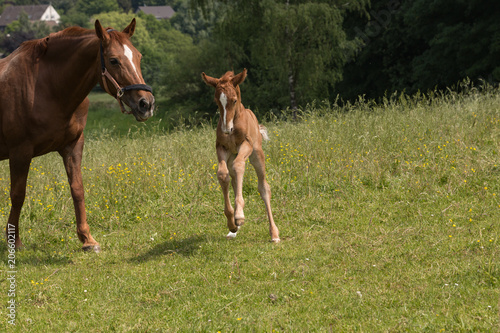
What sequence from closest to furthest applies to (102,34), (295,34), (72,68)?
(102,34)
(72,68)
(295,34)

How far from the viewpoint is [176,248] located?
6.11m

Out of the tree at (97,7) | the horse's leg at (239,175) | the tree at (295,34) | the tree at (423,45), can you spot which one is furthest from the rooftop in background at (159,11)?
the horse's leg at (239,175)

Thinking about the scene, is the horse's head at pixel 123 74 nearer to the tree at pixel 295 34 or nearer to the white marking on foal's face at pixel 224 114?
the white marking on foal's face at pixel 224 114

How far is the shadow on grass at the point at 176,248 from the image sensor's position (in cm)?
587

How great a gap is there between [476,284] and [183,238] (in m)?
3.56

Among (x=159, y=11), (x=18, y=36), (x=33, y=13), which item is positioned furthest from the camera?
(x=159, y=11)

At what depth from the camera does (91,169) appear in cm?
879

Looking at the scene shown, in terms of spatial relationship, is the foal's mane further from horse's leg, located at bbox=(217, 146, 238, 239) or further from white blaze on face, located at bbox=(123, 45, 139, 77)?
horse's leg, located at bbox=(217, 146, 238, 239)

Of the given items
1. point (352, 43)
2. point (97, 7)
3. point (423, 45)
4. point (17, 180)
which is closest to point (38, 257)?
point (17, 180)

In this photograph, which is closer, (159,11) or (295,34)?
(295,34)

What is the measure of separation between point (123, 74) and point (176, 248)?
2199mm

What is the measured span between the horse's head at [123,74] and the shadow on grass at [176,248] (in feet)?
5.63

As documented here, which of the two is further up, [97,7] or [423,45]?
[423,45]

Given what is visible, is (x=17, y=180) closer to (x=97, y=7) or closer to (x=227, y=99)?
(x=227, y=99)
